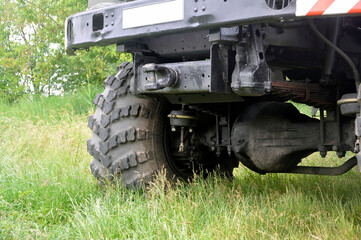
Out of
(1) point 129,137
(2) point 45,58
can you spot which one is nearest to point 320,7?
(1) point 129,137

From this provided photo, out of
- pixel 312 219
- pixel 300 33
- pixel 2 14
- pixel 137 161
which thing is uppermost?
pixel 2 14

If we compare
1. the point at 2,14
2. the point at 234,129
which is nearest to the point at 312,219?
the point at 234,129

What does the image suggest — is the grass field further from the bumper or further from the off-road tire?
the bumper

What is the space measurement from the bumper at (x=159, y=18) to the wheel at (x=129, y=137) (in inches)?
17.9

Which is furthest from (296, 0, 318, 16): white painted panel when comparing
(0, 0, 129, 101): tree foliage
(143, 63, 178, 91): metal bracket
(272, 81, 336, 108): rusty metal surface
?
(0, 0, 129, 101): tree foliage

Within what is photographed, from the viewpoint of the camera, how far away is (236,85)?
8.54 feet

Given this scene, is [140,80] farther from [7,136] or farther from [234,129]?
[7,136]

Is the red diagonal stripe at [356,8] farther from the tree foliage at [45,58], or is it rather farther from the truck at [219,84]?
the tree foliage at [45,58]

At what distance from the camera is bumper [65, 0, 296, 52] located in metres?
2.35

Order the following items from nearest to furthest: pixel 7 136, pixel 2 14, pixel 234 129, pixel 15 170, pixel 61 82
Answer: pixel 234 129 → pixel 15 170 → pixel 7 136 → pixel 61 82 → pixel 2 14

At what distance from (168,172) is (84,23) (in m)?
1.13

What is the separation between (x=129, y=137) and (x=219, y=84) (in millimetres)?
923

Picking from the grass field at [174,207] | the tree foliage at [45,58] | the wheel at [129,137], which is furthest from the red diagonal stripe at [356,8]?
the tree foliage at [45,58]

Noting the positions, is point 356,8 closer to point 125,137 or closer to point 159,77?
point 159,77
